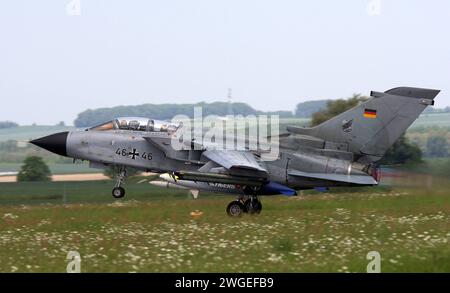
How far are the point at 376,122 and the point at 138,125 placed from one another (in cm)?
626

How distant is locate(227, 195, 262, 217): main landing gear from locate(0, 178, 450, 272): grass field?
48cm

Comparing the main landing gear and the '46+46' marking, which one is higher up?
the '46+46' marking

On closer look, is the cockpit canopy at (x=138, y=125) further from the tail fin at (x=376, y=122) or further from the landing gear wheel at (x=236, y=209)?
the tail fin at (x=376, y=122)

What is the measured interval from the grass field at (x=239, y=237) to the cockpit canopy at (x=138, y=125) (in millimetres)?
2192

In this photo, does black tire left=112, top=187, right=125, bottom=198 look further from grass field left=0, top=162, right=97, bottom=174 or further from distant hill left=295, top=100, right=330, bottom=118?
distant hill left=295, top=100, right=330, bottom=118

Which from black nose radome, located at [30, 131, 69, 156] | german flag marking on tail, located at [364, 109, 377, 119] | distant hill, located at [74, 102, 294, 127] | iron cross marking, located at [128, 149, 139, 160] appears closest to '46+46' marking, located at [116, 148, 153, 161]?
iron cross marking, located at [128, 149, 139, 160]

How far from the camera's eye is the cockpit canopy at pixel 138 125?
20422mm

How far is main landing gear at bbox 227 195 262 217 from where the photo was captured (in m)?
19.9

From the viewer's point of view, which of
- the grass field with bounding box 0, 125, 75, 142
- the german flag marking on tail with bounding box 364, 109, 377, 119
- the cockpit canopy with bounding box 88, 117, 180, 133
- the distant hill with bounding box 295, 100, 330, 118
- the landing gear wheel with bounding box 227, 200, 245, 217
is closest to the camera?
the german flag marking on tail with bounding box 364, 109, 377, 119

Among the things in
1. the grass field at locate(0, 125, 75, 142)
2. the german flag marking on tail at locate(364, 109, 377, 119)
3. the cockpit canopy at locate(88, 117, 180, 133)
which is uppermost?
the german flag marking on tail at locate(364, 109, 377, 119)

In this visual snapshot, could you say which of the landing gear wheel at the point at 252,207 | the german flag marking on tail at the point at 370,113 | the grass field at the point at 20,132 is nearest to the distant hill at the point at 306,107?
the grass field at the point at 20,132

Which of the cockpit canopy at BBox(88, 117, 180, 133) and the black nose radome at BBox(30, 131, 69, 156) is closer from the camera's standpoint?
the cockpit canopy at BBox(88, 117, 180, 133)

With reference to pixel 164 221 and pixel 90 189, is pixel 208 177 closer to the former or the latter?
pixel 164 221
